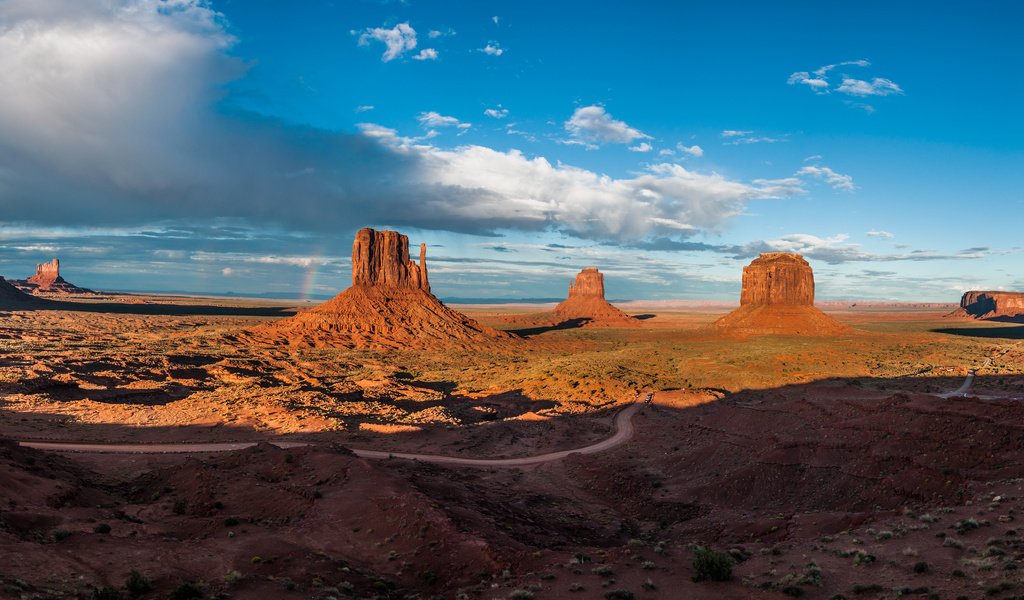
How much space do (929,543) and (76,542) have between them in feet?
89.0

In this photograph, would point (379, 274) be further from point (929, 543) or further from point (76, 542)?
point (929, 543)

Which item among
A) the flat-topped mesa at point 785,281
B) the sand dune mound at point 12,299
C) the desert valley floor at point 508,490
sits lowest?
the desert valley floor at point 508,490

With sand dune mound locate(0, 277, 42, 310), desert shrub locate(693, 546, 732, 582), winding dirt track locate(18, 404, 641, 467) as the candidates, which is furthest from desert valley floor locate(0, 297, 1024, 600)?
sand dune mound locate(0, 277, 42, 310)

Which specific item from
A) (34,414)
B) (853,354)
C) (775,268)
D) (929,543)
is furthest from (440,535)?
(775,268)

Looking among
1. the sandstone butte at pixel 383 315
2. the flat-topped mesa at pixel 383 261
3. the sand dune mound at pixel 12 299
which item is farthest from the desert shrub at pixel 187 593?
the sand dune mound at pixel 12 299

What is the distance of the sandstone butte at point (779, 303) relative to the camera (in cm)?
11766

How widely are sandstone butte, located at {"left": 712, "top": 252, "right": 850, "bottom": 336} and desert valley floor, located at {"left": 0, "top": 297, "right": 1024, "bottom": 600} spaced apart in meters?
55.9

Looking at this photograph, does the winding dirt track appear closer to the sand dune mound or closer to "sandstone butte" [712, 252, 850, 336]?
"sandstone butte" [712, 252, 850, 336]

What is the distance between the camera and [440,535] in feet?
71.8

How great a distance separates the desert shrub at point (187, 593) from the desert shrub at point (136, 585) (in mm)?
901

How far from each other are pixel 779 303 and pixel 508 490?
113 metres

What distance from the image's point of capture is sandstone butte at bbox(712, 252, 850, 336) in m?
118

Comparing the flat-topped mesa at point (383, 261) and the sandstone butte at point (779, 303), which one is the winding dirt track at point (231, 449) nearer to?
the flat-topped mesa at point (383, 261)

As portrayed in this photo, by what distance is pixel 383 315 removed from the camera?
10931 cm
